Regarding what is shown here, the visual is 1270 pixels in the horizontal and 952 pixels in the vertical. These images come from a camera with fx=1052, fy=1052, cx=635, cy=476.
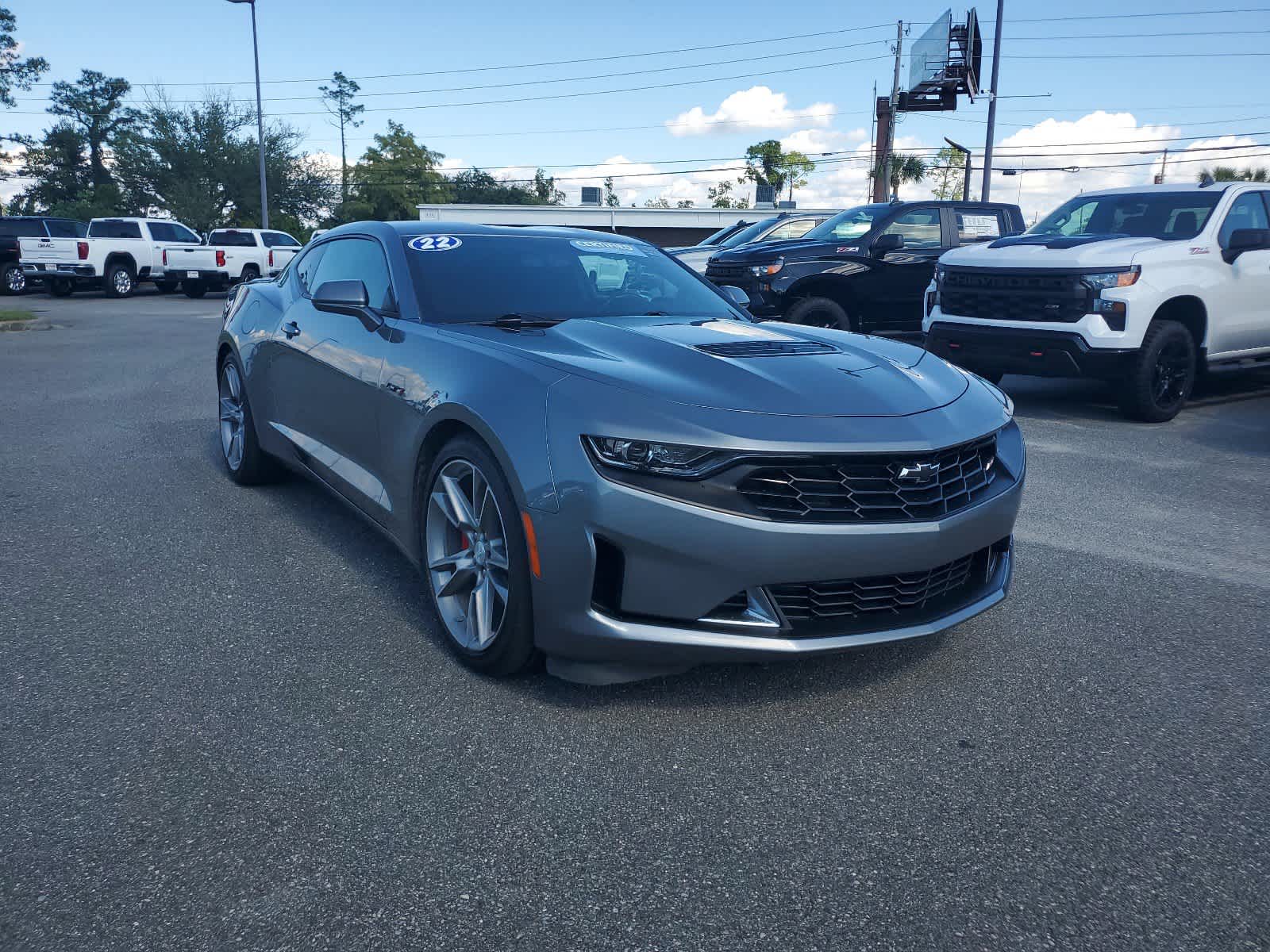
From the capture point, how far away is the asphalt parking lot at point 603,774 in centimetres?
228

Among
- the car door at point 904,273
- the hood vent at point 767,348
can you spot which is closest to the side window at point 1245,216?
the car door at point 904,273

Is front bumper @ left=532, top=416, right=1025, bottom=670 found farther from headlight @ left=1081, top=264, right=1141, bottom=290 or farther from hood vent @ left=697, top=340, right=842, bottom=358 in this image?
headlight @ left=1081, top=264, right=1141, bottom=290

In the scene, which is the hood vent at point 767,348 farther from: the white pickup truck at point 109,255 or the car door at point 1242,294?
the white pickup truck at point 109,255

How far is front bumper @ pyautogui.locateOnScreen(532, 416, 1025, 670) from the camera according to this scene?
290 centimetres

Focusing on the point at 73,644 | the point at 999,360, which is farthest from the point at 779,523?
the point at 999,360

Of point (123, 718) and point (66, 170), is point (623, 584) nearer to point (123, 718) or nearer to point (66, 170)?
point (123, 718)

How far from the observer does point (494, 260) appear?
452 centimetres

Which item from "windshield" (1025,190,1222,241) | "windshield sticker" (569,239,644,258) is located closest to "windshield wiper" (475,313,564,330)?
"windshield sticker" (569,239,644,258)

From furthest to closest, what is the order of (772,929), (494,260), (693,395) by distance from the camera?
(494,260), (693,395), (772,929)

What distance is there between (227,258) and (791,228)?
55.4 ft

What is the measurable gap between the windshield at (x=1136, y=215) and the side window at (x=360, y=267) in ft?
22.5

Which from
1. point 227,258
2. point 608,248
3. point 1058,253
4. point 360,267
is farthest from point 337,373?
point 227,258

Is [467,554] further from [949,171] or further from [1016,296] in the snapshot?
[949,171]

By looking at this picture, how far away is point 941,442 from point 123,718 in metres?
2.60
